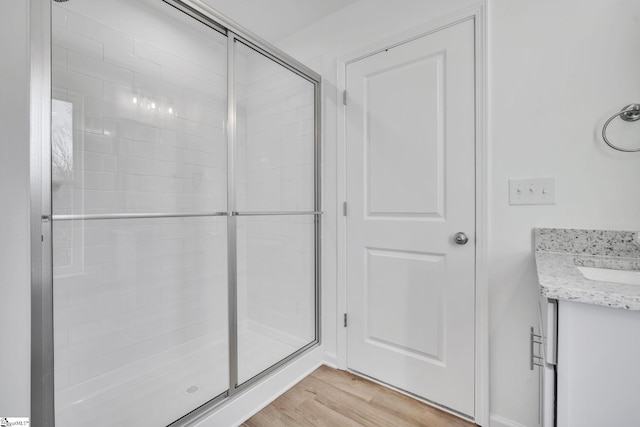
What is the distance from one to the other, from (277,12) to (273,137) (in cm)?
88

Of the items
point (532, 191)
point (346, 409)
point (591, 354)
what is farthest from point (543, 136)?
point (346, 409)

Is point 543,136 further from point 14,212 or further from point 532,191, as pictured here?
point 14,212

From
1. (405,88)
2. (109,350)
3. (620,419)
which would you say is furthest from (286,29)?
(620,419)

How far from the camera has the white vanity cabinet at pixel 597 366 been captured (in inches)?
28.8

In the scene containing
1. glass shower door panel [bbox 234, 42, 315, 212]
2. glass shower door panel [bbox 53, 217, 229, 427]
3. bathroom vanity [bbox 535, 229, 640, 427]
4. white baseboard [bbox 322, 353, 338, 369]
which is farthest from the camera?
white baseboard [bbox 322, 353, 338, 369]

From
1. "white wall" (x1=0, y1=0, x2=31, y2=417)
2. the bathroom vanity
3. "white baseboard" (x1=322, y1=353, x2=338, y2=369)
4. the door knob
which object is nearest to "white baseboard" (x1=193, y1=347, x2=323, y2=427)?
"white baseboard" (x1=322, y1=353, x2=338, y2=369)

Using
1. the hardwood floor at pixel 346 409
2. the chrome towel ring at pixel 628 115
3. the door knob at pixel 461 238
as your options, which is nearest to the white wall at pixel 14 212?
the hardwood floor at pixel 346 409

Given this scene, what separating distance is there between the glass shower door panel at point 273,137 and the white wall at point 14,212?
0.89 m

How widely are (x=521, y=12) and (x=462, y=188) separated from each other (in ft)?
2.77

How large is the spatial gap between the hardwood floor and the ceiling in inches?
93.5

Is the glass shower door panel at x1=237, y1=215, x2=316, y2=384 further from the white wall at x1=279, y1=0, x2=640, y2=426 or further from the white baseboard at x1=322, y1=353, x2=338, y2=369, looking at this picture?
the white wall at x1=279, y1=0, x2=640, y2=426

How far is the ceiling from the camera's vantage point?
1929 mm

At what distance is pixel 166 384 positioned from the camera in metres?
1.57

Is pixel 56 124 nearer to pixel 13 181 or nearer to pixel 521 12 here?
pixel 13 181
